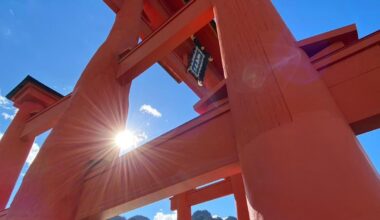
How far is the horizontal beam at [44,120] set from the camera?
5.59 meters

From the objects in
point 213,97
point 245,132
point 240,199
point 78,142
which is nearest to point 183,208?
point 240,199

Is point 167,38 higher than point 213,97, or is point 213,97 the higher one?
point 167,38

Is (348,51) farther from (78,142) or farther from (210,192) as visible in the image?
(210,192)

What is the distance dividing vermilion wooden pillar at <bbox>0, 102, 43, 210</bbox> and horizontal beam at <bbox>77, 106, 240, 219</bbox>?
324 cm

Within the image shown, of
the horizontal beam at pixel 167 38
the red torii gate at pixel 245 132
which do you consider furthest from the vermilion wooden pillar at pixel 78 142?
the horizontal beam at pixel 167 38

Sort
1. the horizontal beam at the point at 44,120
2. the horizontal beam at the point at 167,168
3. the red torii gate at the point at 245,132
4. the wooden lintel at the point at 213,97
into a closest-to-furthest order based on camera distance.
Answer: the red torii gate at the point at 245,132
the horizontal beam at the point at 167,168
the wooden lintel at the point at 213,97
the horizontal beam at the point at 44,120

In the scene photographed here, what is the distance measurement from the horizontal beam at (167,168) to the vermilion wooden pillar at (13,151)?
10.6ft

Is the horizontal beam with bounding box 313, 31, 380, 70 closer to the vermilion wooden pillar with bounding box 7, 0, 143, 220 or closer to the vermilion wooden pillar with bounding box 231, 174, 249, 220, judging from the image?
the vermilion wooden pillar with bounding box 7, 0, 143, 220

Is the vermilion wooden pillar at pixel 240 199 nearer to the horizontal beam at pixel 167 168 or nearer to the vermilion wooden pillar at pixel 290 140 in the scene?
the horizontal beam at pixel 167 168

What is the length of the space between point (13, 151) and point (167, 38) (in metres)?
4.61

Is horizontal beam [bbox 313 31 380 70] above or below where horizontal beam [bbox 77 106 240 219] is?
above

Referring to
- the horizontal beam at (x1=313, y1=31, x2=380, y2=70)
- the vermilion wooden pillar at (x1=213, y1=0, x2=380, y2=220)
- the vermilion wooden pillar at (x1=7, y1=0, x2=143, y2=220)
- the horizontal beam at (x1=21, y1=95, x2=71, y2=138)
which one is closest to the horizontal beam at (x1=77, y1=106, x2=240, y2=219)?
the vermilion wooden pillar at (x1=7, y1=0, x2=143, y2=220)

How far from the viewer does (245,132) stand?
1980mm

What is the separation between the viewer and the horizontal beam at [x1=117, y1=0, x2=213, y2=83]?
4086 mm
